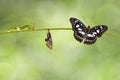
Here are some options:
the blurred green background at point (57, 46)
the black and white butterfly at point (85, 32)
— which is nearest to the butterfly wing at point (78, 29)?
the black and white butterfly at point (85, 32)

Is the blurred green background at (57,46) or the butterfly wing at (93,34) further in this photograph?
the blurred green background at (57,46)

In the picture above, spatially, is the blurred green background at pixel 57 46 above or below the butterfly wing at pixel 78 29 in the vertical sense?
Result: below

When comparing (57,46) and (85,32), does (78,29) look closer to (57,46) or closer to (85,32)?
(85,32)

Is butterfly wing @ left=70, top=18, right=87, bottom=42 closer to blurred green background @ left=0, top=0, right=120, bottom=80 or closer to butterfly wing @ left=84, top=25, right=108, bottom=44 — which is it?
butterfly wing @ left=84, top=25, right=108, bottom=44

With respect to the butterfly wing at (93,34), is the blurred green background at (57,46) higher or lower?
lower

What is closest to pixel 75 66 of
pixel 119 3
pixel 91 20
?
pixel 91 20

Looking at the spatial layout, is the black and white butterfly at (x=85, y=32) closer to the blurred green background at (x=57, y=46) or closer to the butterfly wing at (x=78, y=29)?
the butterfly wing at (x=78, y=29)

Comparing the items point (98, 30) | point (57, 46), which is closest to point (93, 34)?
point (98, 30)

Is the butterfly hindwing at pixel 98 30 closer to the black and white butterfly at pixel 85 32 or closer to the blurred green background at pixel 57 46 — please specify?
the black and white butterfly at pixel 85 32
